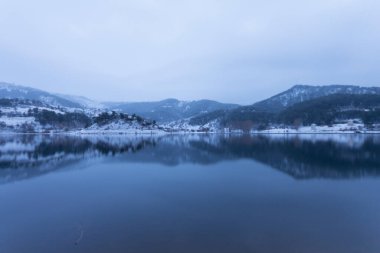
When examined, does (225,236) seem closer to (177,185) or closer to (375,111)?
(177,185)

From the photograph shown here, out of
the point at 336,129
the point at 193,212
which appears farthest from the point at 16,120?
the point at 193,212

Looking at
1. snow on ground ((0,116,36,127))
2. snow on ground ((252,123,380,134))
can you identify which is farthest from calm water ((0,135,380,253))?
snow on ground ((0,116,36,127))

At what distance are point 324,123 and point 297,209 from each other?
17447cm

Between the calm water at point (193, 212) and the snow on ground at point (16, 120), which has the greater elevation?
the snow on ground at point (16, 120)

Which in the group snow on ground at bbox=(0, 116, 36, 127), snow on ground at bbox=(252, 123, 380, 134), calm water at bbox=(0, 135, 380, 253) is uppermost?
snow on ground at bbox=(0, 116, 36, 127)

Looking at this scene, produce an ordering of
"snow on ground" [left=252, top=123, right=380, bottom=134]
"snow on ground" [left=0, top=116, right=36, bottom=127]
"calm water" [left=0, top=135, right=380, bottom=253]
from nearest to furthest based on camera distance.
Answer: "calm water" [left=0, top=135, right=380, bottom=253] < "snow on ground" [left=252, top=123, right=380, bottom=134] < "snow on ground" [left=0, top=116, right=36, bottom=127]

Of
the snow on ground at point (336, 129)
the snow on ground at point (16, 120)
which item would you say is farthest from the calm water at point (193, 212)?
the snow on ground at point (16, 120)

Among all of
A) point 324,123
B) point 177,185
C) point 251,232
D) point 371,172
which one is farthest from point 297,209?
point 324,123

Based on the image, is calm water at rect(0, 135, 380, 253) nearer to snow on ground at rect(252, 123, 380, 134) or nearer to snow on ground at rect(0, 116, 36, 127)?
snow on ground at rect(252, 123, 380, 134)

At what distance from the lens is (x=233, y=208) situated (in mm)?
16531

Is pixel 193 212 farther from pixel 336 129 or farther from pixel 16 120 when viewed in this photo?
pixel 16 120

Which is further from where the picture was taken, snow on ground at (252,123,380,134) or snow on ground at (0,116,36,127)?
snow on ground at (0,116,36,127)

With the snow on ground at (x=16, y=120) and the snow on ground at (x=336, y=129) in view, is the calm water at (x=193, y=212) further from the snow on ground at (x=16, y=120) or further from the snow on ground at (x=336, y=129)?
the snow on ground at (x=16, y=120)

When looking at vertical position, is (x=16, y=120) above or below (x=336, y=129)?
above
